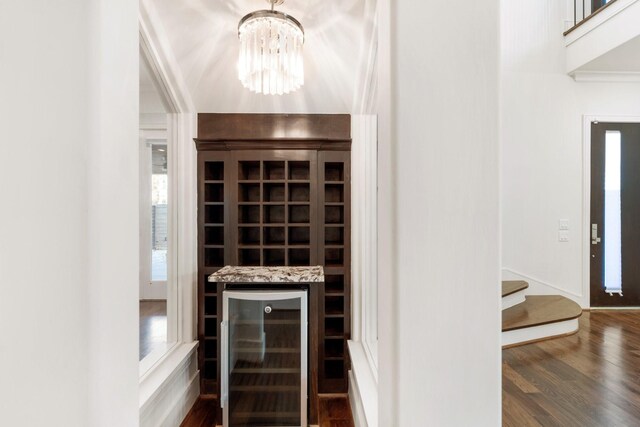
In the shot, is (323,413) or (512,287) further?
(512,287)

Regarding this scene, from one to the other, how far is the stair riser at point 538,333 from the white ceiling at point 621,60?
2704 millimetres

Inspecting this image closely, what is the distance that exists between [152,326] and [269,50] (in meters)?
2.68

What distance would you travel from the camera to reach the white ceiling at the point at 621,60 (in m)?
3.04

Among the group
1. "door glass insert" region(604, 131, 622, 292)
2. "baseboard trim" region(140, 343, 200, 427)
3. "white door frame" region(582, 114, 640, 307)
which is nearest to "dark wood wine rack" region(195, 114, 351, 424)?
"baseboard trim" region(140, 343, 200, 427)

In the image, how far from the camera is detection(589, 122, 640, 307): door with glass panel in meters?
3.57

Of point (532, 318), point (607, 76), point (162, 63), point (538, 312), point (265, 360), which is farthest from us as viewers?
point (607, 76)

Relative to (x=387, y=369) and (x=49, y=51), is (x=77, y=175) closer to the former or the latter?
(x=49, y=51)

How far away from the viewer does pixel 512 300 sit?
313cm

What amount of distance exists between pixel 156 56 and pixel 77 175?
A: 1660 mm

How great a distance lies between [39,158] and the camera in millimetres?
451

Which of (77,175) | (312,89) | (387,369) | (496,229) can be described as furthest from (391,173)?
(312,89)

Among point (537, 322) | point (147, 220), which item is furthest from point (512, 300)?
point (147, 220)

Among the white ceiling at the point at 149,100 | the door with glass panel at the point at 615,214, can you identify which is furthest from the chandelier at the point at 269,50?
the door with glass panel at the point at 615,214

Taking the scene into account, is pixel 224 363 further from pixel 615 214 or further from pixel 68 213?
pixel 615 214
